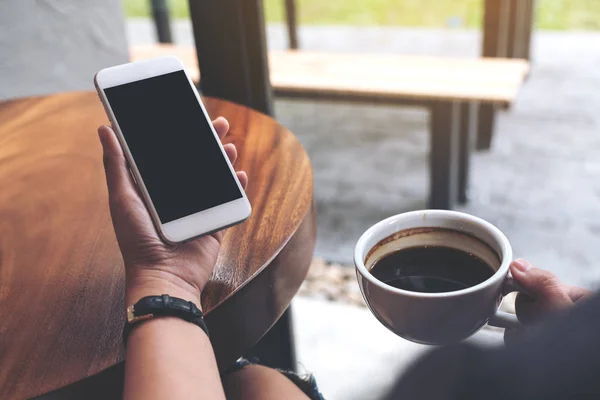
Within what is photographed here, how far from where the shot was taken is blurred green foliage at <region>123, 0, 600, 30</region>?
15.1ft

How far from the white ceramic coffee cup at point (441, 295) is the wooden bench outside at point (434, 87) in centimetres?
151

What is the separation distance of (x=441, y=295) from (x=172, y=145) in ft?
1.19

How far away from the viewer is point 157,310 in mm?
641

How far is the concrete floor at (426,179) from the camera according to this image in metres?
1.72

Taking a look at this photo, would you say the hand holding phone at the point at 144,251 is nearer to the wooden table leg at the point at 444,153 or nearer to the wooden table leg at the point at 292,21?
the wooden table leg at the point at 444,153

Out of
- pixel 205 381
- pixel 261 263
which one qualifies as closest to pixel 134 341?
pixel 205 381

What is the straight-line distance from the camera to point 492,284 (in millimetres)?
626

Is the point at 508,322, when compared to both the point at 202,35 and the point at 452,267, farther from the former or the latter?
the point at 202,35

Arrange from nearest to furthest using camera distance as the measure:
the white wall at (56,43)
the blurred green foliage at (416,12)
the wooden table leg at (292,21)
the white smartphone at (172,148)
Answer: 1. the white smartphone at (172,148)
2. the white wall at (56,43)
3. the wooden table leg at (292,21)
4. the blurred green foliage at (416,12)

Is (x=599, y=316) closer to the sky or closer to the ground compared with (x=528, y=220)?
closer to the sky

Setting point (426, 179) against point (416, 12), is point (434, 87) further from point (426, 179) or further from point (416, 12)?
point (416, 12)

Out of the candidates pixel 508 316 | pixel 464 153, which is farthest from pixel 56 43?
pixel 464 153

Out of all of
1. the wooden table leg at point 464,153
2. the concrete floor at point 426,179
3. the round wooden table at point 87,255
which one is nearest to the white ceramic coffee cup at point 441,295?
the round wooden table at point 87,255

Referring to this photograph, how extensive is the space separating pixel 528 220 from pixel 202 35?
160 centimetres
